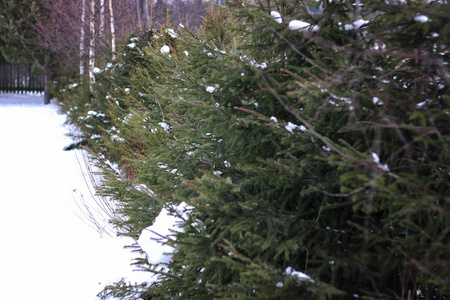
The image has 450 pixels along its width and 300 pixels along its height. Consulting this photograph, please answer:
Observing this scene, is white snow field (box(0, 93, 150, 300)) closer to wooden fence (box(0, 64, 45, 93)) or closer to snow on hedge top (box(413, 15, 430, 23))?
snow on hedge top (box(413, 15, 430, 23))

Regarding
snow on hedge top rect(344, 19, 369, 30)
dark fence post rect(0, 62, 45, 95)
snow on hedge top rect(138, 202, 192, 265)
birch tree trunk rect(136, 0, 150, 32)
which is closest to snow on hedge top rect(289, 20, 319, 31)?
snow on hedge top rect(344, 19, 369, 30)

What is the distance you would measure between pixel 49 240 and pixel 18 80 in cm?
2227

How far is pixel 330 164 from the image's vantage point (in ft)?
6.15

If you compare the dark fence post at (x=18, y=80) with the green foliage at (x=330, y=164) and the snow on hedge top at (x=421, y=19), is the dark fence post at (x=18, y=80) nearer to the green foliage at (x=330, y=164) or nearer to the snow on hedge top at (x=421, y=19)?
the green foliage at (x=330, y=164)

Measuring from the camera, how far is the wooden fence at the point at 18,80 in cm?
2316

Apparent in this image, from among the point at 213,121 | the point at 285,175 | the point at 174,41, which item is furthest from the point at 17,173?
the point at 285,175

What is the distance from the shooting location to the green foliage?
1.72 metres

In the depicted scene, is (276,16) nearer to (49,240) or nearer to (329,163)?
(329,163)

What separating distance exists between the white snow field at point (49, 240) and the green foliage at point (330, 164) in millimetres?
1242

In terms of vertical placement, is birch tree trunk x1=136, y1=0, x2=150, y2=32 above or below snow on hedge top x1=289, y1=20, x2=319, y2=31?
above

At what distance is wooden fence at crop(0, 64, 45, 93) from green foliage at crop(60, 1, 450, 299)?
79.6 feet

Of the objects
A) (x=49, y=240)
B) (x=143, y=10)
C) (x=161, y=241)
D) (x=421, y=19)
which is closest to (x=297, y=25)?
(x=421, y=19)

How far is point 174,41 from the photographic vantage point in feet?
21.5

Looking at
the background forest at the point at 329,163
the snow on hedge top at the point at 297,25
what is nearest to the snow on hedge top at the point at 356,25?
the background forest at the point at 329,163
